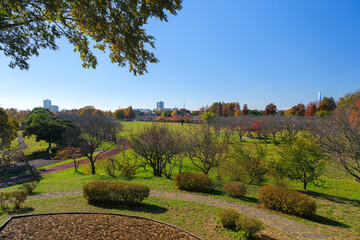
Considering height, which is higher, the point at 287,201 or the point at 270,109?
the point at 270,109

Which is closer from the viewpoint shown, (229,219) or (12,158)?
(229,219)

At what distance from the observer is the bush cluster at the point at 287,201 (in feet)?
24.2

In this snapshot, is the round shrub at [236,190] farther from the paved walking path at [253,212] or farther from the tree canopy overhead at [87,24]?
the tree canopy overhead at [87,24]

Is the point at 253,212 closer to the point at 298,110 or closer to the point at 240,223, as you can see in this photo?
the point at 240,223

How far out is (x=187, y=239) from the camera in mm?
5418

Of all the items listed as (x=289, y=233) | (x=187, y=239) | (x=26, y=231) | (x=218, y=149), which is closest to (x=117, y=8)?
(x=187, y=239)

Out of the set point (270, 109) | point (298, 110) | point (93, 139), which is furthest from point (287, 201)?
point (298, 110)

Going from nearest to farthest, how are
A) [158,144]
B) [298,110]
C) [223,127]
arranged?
[158,144] → [223,127] → [298,110]

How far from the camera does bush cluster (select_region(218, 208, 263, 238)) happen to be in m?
5.54

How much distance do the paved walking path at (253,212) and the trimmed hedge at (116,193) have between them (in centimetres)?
179

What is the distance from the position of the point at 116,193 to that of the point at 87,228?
7.14 feet

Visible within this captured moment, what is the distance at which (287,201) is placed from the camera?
770 centimetres

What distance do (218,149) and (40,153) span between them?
35940 mm

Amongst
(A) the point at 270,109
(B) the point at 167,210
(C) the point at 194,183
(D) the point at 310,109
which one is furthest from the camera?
(A) the point at 270,109
